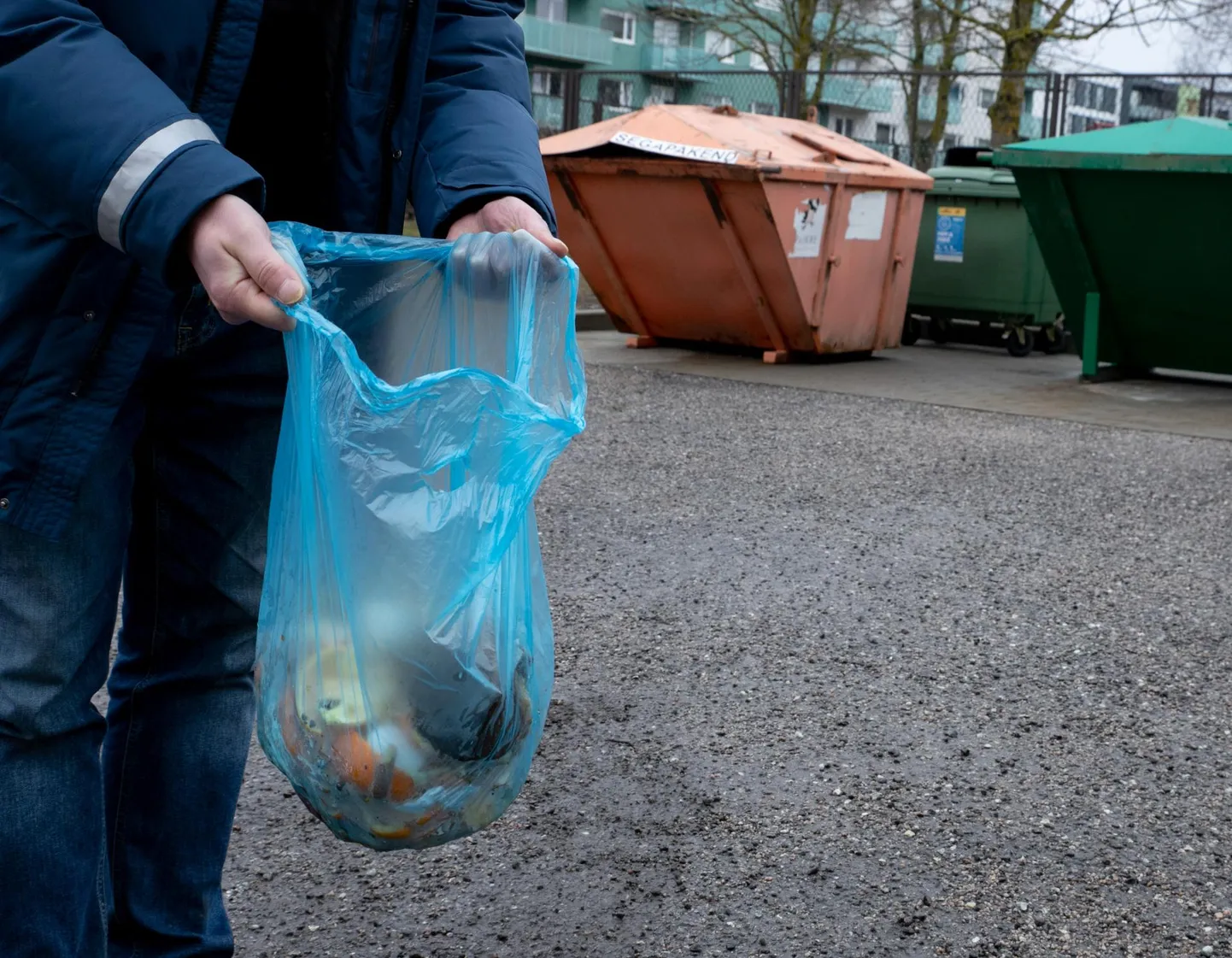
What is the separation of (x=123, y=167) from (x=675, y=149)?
7612mm

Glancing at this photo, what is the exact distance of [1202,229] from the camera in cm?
801

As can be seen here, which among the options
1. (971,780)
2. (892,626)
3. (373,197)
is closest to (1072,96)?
(892,626)

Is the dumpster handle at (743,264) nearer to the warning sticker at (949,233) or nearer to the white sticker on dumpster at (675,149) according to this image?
the white sticker on dumpster at (675,149)

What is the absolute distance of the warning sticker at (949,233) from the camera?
10414 millimetres

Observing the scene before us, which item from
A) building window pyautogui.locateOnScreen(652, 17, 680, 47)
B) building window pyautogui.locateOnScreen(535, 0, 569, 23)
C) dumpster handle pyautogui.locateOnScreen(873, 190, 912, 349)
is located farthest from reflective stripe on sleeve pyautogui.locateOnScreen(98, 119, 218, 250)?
building window pyautogui.locateOnScreen(652, 17, 680, 47)

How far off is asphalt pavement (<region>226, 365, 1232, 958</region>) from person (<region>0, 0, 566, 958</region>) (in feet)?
1.72

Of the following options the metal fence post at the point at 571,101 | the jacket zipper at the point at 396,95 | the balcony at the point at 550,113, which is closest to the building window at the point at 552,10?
the balcony at the point at 550,113

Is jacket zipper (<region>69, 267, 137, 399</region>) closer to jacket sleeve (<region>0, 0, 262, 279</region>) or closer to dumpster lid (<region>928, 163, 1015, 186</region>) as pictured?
jacket sleeve (<region>0, 0, 262, 279</region>)

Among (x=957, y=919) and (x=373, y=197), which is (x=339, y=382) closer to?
(x=373, y=197)

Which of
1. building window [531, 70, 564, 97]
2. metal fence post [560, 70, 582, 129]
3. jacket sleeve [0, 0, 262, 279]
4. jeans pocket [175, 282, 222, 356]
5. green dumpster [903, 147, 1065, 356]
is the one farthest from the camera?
building window [531, 70, 564, 97]

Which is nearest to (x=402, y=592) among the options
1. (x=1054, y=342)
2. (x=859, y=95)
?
(x=1054, y=342)

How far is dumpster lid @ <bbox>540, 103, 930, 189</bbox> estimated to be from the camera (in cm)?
862

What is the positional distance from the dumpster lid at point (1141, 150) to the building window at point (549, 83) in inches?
305

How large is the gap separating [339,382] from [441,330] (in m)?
0.26
